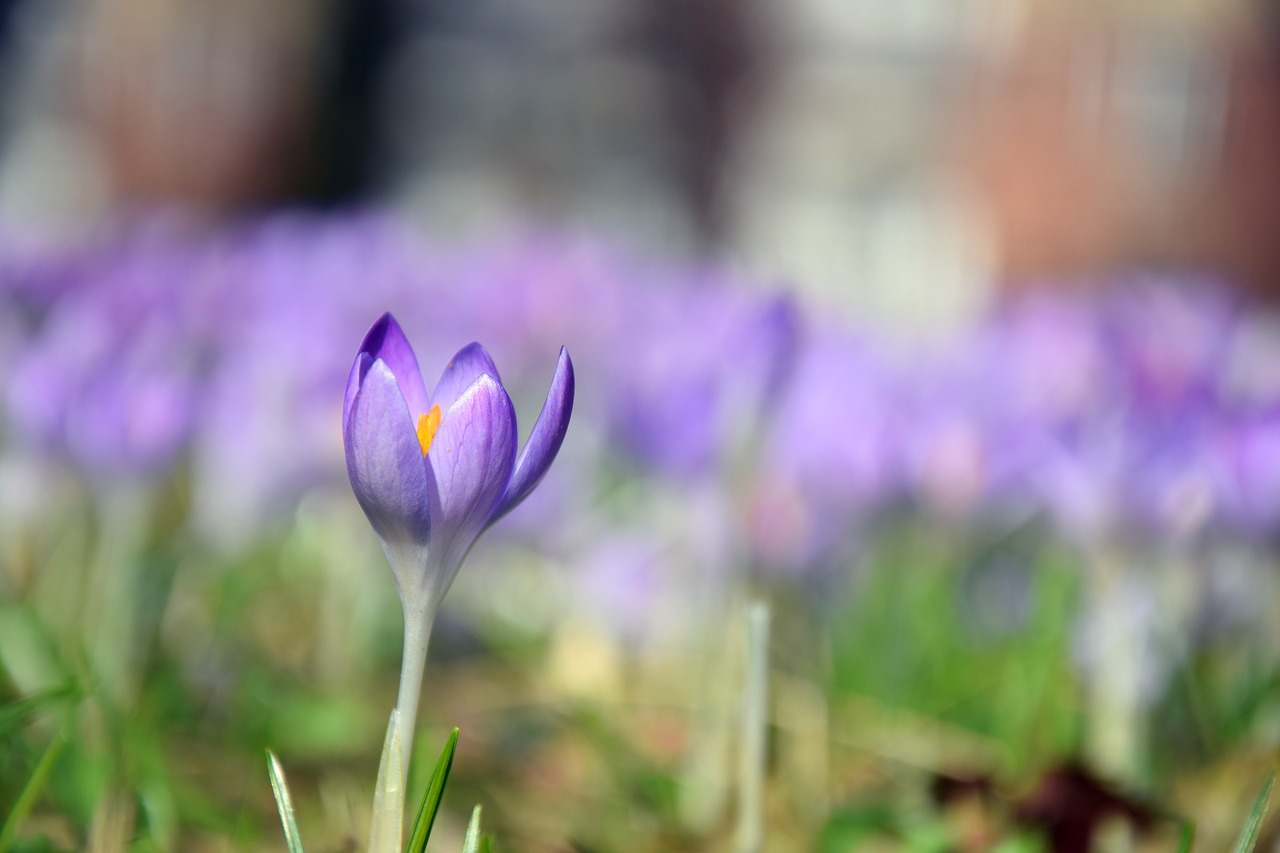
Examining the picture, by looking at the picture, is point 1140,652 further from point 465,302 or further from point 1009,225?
point 1009,225

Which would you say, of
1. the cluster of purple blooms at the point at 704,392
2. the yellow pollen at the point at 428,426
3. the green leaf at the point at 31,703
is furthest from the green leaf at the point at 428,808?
the cluster of purple blooms at the point at 704,392

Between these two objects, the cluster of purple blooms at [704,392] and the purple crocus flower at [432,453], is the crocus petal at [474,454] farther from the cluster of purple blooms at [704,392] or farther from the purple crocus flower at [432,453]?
the cluster of purple blooms at [704,392]

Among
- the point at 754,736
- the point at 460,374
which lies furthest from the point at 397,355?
the point at 754,736

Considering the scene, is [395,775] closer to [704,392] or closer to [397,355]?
[397,355]

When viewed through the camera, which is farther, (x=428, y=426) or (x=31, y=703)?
(x=31, y=703)

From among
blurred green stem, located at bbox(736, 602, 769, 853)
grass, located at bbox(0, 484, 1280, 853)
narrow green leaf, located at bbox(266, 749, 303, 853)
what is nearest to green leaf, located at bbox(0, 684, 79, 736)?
grass, located at bbox(0, 484, 1280, 853)

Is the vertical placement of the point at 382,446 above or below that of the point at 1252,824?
above

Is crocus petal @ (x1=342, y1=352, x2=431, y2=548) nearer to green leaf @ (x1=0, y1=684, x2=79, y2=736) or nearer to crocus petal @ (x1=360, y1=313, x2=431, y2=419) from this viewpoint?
crocus petal @ (x1=360, y1=313, x2=431, y2=419)

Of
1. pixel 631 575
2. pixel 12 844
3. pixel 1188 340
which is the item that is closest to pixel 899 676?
pixel 631 575
